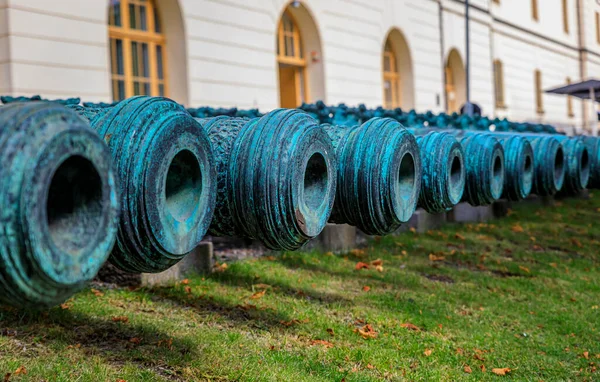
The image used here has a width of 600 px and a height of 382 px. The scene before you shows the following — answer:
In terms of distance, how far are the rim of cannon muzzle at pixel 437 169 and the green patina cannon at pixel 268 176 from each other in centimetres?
154

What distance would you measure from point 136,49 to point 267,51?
9.06 feet

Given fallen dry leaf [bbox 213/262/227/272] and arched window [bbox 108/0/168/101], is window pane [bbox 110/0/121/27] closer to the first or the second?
arched window [bbox 108/0/168/101]

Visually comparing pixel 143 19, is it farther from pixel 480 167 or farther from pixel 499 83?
pixel 499 83

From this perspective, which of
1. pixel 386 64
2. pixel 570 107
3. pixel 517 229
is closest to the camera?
pixel 517 229

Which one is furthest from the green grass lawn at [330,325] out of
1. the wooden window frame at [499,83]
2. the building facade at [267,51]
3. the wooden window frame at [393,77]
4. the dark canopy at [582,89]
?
the wooden window frame at [499,83]

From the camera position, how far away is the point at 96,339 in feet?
13.7

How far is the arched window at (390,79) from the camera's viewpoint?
17.2m

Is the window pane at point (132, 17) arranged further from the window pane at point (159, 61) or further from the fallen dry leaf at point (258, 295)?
the fallen dry leaf at point (258, 295)

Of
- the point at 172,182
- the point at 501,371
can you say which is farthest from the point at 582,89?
the point at 172,182

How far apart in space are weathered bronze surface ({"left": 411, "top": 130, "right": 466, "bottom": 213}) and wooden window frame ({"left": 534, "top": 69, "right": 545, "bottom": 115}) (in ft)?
74.7

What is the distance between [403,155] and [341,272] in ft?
8.13

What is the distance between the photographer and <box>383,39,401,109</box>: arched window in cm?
1723

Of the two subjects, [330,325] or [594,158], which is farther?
[594,158]

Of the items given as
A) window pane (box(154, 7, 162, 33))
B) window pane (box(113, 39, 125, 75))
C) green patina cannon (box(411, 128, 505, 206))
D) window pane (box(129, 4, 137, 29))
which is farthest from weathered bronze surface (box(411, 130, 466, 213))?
window pane (box(154, 7, 162, 33))
